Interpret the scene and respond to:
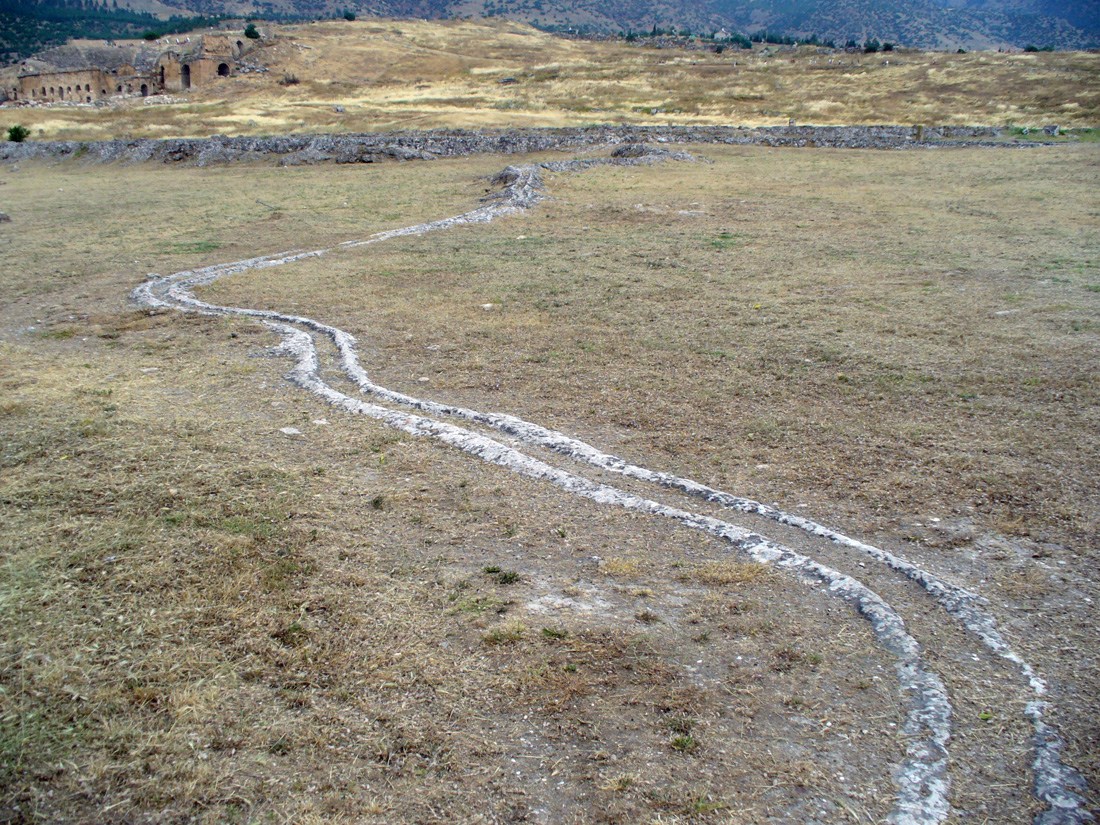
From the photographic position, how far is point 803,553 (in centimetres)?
542

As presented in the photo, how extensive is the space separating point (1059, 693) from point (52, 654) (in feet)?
17.0

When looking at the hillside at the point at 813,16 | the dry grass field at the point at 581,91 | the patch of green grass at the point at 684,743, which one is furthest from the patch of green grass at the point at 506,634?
the hillside at the point at 813,16

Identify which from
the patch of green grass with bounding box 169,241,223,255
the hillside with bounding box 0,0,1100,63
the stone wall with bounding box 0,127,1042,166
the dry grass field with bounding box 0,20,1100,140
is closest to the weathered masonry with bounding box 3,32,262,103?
the dry grass field with bounding box 0,20,1100,140

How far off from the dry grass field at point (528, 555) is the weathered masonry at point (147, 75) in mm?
55969

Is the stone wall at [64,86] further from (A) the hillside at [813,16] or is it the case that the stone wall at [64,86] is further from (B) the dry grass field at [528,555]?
(A) the hillside at [813,16]

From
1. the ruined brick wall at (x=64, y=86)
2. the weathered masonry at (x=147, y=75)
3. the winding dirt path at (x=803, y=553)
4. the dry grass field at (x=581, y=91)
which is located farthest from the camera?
the ruined brick wall at (x=64, y=86)

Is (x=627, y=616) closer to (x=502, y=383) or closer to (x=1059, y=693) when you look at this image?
(x=1059, y=693)

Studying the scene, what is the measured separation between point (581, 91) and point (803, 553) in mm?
51840

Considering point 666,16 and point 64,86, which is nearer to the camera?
point 64,86

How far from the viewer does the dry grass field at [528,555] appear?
3.53 meters

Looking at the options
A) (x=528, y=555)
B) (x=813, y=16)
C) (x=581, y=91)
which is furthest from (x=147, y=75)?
(x=813, y=16)

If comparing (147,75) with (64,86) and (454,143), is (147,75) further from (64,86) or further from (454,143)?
(454,143)

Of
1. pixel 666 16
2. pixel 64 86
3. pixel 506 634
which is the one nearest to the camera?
pixel 506 634

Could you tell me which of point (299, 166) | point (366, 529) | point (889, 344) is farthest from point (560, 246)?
point (299, 166)
